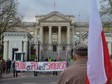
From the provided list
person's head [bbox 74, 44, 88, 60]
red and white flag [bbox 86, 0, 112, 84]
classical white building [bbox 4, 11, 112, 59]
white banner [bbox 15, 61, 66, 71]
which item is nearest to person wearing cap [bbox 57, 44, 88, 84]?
person's head [bbox 74, 44, 88, 60]

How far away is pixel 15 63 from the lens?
37094 mm

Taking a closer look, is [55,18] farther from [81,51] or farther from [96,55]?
[96,55]

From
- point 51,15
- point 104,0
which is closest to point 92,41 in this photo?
point 104,0

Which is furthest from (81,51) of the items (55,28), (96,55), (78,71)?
(55,28)

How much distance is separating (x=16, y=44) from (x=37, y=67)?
22355 millimetres

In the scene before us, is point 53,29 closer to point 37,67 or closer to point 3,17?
point 3,17

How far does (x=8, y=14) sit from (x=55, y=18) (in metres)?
79.9

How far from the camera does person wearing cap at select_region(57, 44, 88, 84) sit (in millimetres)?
5020

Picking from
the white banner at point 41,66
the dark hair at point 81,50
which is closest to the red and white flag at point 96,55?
the dark hair at point 81,50

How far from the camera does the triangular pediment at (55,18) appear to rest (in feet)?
423

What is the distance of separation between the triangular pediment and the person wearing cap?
123414mm

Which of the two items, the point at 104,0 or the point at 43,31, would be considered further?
the point at 43,31

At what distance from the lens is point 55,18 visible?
425ft

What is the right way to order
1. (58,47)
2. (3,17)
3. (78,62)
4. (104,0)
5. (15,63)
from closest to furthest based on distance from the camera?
(78,62)
(15,63)
(104,0)
(3,17)
(58,47)
